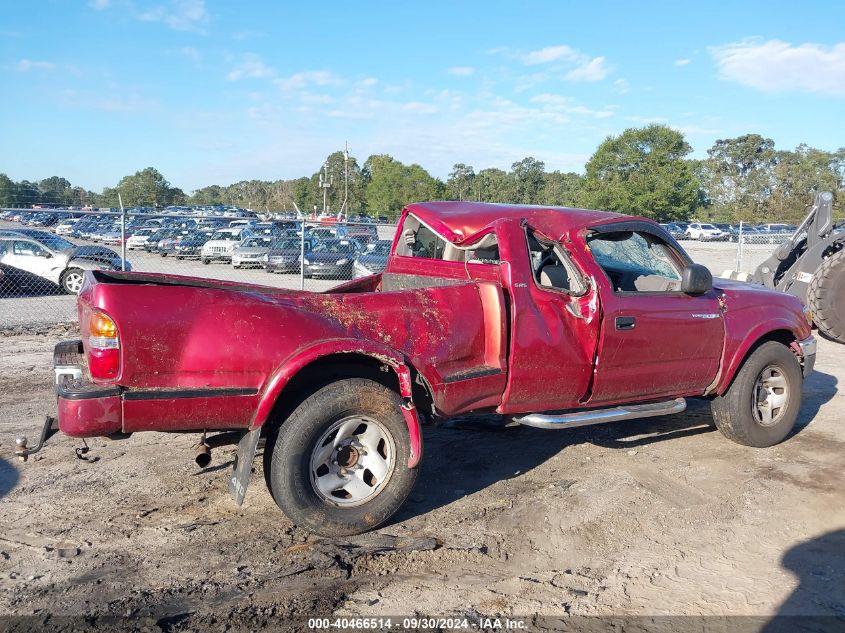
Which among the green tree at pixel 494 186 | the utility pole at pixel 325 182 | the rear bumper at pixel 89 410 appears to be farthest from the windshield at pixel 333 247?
the green tree at pixel 494 186

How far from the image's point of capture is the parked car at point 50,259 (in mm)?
15500

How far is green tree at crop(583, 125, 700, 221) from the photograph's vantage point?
176 ft

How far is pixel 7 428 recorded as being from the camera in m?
5.93

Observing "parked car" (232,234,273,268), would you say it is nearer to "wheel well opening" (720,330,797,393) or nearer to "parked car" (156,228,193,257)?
"parked car" (156,228,193,257)

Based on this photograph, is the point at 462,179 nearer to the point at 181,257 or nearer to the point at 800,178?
the point at 800,178

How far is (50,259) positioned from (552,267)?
45.6ft

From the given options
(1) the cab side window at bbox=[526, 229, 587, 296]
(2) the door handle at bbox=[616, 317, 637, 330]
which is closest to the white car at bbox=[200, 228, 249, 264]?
(1) the cab side window at bbox=[526, 229, 587, 296]

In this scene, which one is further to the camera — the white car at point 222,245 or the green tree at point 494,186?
the green tree at point 494,186

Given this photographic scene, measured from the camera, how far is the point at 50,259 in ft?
51.8

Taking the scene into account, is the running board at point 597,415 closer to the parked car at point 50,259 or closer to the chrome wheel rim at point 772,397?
the chrome wheel rim at point 772,397

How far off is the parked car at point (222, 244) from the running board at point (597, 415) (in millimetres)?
19668

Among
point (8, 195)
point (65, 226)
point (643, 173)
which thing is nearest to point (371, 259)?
point (8, 195)

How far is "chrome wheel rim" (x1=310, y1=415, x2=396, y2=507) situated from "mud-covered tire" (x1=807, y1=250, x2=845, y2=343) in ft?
30.3

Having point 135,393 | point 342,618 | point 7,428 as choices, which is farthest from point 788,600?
point 7,428
